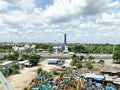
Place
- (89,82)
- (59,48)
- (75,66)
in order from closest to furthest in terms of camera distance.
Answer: (89,82) → (75,66) → (59,48)

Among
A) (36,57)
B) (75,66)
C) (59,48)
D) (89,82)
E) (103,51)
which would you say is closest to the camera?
(89,82)

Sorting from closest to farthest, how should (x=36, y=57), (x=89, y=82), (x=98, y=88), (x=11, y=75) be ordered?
(x=98, y=88) < (x=89, y=82) < (x=11, y=75) < (x=36, y=57)

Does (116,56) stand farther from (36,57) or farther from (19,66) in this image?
(19,66)

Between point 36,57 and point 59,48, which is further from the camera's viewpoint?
point 59,48

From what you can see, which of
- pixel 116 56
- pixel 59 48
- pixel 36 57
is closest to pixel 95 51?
pixel 59 48

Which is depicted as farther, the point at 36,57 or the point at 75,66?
the point at 36,57

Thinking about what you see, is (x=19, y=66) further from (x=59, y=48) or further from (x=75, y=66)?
(x=59, y=48)

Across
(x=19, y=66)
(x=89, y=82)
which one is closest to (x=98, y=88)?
(x=89, y=82)

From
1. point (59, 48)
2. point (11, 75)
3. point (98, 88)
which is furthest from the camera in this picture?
point (59, 48)
